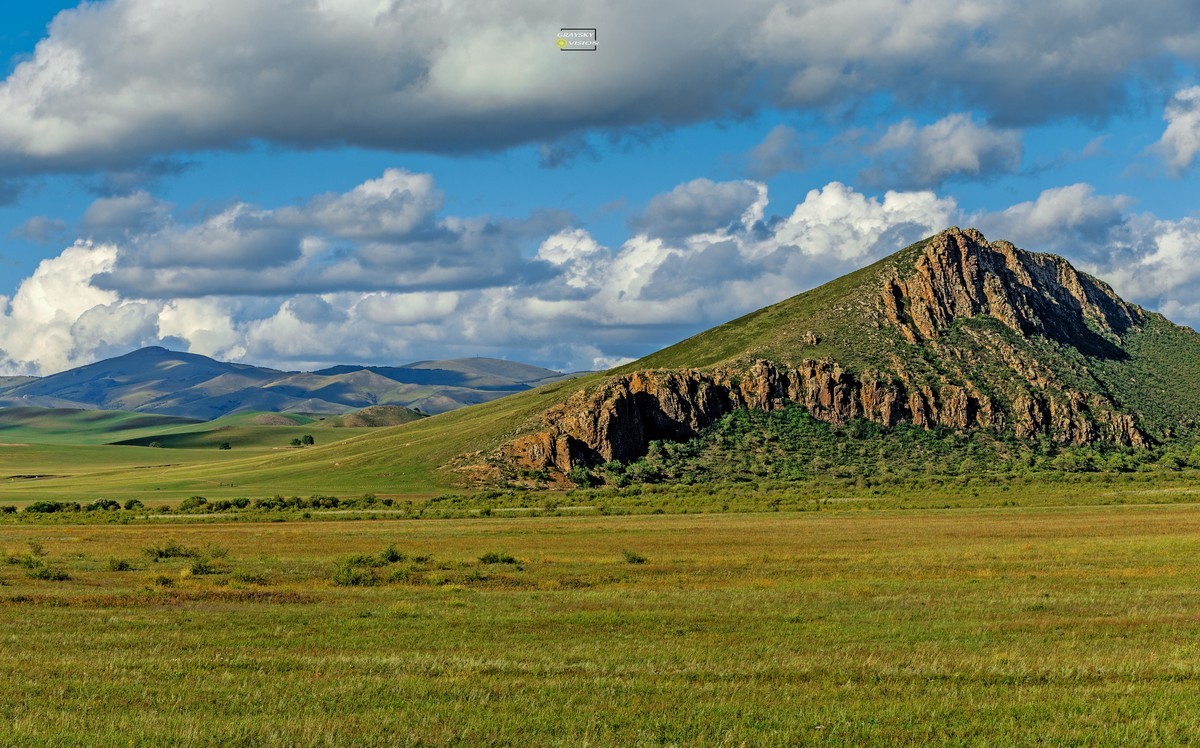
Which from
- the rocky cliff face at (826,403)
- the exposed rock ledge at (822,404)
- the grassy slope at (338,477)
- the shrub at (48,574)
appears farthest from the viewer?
the exposed rock ledge at (822,404)

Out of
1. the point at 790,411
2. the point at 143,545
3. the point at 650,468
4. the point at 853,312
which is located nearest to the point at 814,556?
the point at 143,545

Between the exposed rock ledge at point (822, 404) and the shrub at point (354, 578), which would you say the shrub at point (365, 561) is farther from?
the exposed rock ledge at point (822, 404)

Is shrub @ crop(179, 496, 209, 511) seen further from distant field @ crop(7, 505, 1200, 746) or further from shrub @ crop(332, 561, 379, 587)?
shrub @ crop(332, 561, 379, 587)

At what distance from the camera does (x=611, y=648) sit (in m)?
25.3

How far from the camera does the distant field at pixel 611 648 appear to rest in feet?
59.0

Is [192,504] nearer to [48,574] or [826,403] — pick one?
[48,574]

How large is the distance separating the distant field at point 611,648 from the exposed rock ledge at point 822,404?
114 meters

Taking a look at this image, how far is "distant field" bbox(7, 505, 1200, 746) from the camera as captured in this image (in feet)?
59.0

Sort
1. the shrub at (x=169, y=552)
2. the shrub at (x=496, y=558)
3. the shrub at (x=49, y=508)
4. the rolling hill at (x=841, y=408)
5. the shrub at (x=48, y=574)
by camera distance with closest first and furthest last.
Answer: the shrub at (x=48, y=574), the shrub at (x=496, y=558), the shrub at (x=169, y=552), the shrub at (x=49, y=508), the rolling hill at (x=841, y=408)

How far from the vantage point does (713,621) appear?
29844mm

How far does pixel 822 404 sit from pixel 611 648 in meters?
151

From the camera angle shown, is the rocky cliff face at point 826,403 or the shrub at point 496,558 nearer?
the shrub at point 496,558

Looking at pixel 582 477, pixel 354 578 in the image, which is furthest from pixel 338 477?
pixel 354 578

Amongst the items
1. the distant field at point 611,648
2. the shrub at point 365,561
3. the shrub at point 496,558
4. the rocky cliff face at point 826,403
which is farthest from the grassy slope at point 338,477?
the distant field at point 611,648
